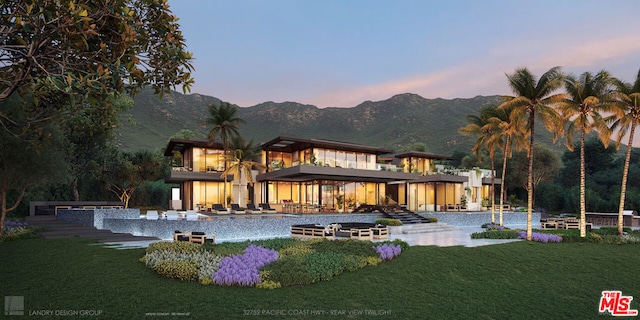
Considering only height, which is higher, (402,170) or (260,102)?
(260,102)

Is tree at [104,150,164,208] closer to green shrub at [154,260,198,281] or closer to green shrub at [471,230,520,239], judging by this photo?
green shrub at [154,260,198,281]

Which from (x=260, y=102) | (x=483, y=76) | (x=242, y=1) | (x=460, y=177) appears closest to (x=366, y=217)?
(x=460, y=177)

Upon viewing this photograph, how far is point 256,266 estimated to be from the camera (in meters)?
10.2

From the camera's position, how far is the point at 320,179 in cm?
2917

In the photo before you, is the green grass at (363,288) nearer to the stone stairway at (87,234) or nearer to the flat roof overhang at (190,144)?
the stone stairway at (87,234)

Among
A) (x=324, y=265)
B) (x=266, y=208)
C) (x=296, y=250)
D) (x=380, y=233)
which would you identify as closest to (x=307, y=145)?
(x=266, y=208)

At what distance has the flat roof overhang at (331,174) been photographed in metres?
26.2

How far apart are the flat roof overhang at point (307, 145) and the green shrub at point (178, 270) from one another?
17912mm

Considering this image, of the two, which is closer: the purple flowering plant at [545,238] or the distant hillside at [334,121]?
the purple flowering plant at [545,238]

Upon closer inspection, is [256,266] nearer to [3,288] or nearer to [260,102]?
[3,288]

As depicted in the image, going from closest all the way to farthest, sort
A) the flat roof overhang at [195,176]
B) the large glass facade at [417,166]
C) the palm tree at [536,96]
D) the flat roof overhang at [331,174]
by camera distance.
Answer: the palm tree at [536,96] < the flat roof overhang at [331,174] < the flat roof overhang at [195,176] < the large glass facade at [417,166]

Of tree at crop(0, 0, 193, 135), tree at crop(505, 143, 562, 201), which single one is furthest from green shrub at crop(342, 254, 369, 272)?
tree at crop(505, 143, 562, 201)

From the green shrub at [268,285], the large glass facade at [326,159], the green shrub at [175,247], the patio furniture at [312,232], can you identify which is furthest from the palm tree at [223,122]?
the green shrub at [268,285]

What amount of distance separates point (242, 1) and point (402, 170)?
70.0 feet
